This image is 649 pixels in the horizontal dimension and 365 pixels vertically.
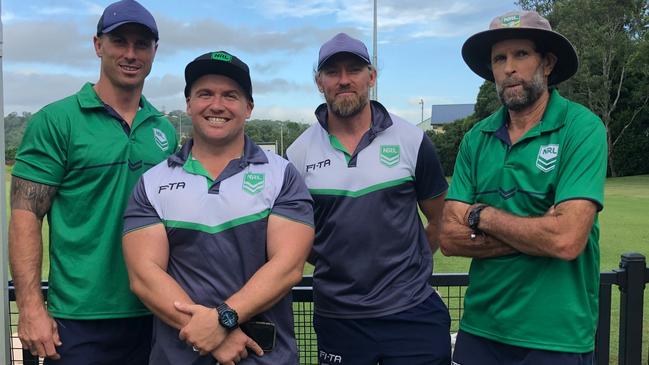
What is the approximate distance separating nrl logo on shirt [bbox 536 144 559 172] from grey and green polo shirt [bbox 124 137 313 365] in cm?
108

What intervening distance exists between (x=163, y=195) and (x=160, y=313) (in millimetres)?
494

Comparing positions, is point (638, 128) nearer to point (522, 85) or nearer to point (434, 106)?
point (522, 85)

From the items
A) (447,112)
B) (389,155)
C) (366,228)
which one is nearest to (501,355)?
(366,228)

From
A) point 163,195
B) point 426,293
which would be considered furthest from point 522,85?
point 163,195

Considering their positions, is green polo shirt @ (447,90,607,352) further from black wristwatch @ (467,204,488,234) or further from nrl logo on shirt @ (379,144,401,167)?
nrl logo on shirt @ (379,144,401,167)

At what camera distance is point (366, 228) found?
3113 millimetres

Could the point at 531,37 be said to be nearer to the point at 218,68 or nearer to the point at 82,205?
the point at 218,68

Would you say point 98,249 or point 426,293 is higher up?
point 98,249

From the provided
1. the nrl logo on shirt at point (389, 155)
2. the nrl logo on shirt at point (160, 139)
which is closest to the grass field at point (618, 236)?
the nrl logo on shirt at point (160, 139)

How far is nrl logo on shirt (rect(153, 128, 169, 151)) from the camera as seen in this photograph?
3.12m

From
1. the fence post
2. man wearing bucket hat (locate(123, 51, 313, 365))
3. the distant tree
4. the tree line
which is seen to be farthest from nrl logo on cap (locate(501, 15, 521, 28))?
the distant tree

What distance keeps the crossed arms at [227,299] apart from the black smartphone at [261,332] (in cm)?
3

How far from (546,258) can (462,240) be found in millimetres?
392

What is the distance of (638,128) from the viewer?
37594mm
